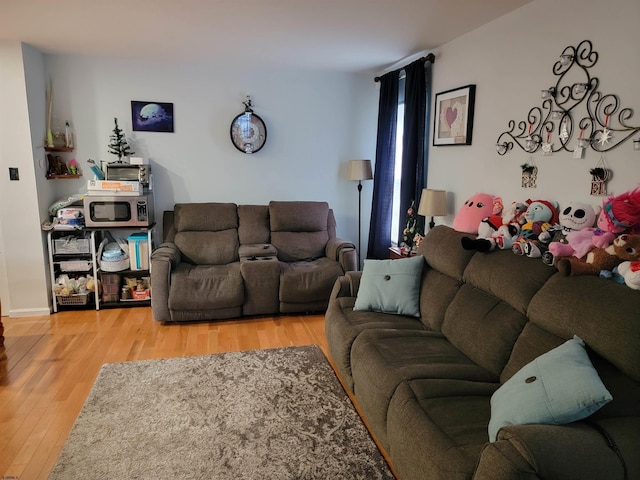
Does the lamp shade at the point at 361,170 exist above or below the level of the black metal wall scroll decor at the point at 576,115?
below

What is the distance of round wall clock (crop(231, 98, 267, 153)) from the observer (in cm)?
456

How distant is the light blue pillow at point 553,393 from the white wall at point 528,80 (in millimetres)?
1007

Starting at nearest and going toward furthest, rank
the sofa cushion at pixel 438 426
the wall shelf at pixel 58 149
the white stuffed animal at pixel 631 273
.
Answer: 1. the sofa cushion at pixel 438 426
2. the white stuffed animal at pixel 631 273
3. the wall shelf at pixel 58 149

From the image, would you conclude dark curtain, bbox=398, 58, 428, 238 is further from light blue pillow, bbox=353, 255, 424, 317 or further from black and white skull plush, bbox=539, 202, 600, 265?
black and white skull plush, bbox=539, 202, 600, 265

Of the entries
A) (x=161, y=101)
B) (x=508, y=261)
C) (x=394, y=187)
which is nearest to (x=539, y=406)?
(x=508, y=261)

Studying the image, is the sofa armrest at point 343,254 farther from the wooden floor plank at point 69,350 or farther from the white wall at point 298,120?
the white wall at point 298,120

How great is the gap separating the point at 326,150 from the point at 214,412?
323cm

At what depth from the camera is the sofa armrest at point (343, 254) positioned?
4.05 meters

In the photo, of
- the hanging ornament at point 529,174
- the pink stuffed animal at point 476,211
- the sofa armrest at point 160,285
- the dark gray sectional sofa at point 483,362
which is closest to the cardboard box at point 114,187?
the sofa armrest at point 160,285

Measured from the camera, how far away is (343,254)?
4.09 metres

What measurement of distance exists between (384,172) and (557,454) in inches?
136

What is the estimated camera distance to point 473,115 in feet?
10.5

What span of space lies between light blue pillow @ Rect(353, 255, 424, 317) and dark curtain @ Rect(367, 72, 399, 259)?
5.02 feet

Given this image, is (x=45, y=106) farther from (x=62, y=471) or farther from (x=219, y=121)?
(x=62, y=471)
